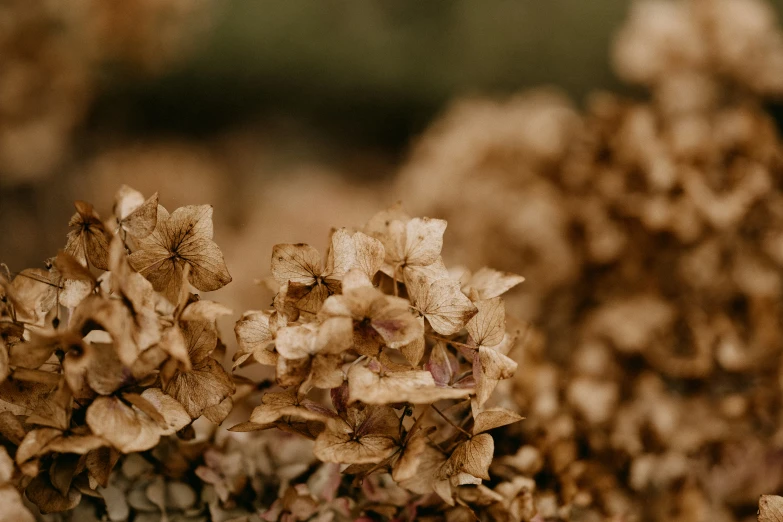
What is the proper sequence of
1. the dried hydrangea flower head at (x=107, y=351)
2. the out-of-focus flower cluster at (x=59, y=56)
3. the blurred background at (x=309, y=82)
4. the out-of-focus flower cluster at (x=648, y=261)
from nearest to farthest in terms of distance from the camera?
the dried hydrangea flower head at (x=107, y=351) < the out-of-focus flower cluster at (x=648, y=261) < the out-of-focus flower cluster at (x=59, y=56) < the blurred background at (x=309, y=82)

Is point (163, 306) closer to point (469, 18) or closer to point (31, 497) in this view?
point (31, 497)

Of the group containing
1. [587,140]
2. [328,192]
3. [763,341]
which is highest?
[587,140]

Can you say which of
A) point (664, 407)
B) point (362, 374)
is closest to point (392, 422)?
point (362, 374)

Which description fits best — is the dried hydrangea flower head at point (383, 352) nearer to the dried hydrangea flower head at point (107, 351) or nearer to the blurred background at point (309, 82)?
the dried hydrangea flower head at point (107, 351)

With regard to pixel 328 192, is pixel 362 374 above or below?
above

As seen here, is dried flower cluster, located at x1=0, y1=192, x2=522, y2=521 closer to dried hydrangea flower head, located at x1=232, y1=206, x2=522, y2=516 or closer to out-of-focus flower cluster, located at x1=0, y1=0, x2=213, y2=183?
dried hydrangea flower head, located at x1=232, y1=206, x2=522, y2=516

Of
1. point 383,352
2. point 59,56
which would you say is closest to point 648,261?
point 383,352

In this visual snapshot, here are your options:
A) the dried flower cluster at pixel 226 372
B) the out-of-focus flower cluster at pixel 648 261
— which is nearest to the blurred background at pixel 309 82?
the out-of-focus flower cluster at pixel 648 261
